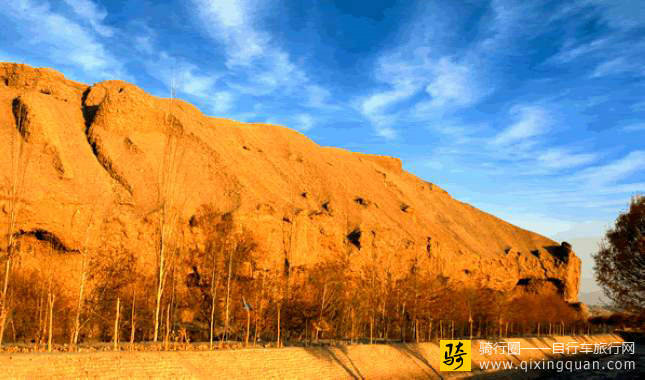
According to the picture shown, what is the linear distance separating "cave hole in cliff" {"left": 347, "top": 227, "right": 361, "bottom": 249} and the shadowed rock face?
0.56 ft

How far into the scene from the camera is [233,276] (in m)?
52.6

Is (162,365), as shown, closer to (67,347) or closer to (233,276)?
(67,347)

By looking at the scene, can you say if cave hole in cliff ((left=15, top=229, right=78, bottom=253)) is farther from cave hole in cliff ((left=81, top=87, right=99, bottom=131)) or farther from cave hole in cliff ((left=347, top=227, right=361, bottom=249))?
cave hole in cliff ((left=347, top=227, right=361, bottom=249))

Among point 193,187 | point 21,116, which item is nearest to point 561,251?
point 193,187

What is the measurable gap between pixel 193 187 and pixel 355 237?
2224 centimetres

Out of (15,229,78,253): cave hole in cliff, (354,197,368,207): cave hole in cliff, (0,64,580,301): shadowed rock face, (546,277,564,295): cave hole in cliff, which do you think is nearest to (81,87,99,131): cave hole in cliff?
(0,64,580,301): shadowed rock face

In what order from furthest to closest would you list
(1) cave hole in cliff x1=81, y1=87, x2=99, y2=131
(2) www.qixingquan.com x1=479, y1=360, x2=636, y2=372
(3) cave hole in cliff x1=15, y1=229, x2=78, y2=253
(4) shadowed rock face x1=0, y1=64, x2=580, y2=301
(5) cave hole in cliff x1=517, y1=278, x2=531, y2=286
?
(5) cave hole in cliff x1=517, y1=278, x2=531, y2=286
(1) cave hole in cliff x1=81, y1=87, x2=99, y2=131
(2) www.qixingquan.com x1=479, y1=360, x2=636, y2=372
(4) shadowed rock face x1=0, y1=64, x2=580, y2=301
(3) cave hole in cliff x1=15, y1=229, x2=78, y2=253

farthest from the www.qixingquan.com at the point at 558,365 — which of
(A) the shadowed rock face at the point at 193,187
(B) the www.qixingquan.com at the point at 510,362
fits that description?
(A) the shadowed rock face at the point at 193,187

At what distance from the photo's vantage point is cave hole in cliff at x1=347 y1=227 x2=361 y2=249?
6925 cm

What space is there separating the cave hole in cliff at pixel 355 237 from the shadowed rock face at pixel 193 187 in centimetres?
17

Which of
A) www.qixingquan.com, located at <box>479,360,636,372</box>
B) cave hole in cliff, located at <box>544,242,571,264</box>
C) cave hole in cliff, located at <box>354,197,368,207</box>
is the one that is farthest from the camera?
cave hole in cliff, located at <box>544,242,571,264</box>

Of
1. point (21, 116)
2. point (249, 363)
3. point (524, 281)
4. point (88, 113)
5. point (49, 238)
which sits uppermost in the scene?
point (88, 113)

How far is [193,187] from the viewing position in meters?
57.3

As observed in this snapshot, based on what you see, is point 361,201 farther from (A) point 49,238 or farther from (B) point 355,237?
(A) point 49,238
